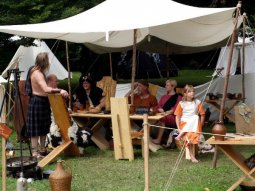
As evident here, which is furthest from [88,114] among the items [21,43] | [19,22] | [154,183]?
[21,43]

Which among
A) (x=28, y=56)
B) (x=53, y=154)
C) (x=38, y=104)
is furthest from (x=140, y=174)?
(x=28, y=56)

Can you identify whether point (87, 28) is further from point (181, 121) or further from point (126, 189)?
point (126, 189)

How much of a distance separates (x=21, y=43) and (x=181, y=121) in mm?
4768

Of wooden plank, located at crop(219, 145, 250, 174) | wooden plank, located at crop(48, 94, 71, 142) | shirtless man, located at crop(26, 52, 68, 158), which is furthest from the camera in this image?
shirtless man, located at crop(26, 52, 68, 158)

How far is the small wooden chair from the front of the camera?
645 centimetres

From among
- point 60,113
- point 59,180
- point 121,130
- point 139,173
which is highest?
point 60,113

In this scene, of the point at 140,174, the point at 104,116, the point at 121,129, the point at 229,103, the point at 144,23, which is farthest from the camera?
the point at 229,103

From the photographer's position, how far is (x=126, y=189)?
4957 millimetres

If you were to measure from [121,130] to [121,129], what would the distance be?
14mm

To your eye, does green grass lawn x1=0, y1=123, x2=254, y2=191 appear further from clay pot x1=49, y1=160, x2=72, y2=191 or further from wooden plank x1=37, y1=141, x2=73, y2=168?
clay pot x1=49, y1=160, x2=72, y2=191

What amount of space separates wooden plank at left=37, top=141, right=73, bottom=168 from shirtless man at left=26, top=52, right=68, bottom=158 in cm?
30

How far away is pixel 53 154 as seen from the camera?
6281 millimetres

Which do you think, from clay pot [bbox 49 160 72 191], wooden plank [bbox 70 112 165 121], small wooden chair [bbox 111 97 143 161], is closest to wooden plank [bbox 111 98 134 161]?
small wooden chair [bbox 111 97 143 161]

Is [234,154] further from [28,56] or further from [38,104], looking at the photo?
[28,56]
